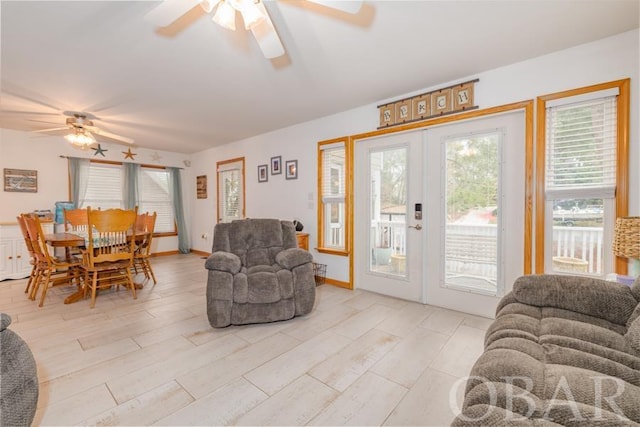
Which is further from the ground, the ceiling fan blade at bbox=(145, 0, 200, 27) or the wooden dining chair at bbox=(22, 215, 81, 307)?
the ceiling fan blade at bbox=(145, 0, 200, 27)

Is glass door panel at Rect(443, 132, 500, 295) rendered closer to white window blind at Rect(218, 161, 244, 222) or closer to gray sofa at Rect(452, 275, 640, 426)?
gray sofa at Rect(452, 275, 640, 426)

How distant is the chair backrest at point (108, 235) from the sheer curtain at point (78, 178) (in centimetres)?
253

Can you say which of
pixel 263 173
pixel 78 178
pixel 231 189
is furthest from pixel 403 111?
pixel 78 178

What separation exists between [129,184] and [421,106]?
561 cm

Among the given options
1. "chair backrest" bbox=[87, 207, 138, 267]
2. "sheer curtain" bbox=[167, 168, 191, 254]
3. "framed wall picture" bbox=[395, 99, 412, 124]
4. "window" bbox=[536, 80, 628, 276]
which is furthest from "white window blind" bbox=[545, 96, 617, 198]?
"sheer curtain" bbox=[167, 168, 191, 254]

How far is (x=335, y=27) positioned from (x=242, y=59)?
890 millimetres

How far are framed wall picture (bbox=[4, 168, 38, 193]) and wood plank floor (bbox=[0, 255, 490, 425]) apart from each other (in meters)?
2.37

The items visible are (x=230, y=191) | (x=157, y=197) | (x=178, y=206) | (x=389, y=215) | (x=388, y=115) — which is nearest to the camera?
(x=388, y=115)

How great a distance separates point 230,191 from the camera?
5.73 m

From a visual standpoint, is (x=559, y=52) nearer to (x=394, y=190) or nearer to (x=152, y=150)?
(x=394, y=190)

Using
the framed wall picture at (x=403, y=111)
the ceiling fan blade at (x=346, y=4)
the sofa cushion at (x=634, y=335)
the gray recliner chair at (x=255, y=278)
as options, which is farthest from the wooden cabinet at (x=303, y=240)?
the sofa cushion at (x=634, y=335)

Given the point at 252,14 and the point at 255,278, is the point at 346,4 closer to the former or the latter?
the point at 252,14

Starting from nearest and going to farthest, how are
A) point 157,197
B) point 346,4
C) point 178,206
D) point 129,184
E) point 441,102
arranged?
point 346,4 → point 441,102 → point 129,184 → point 157,197 → point 178,206

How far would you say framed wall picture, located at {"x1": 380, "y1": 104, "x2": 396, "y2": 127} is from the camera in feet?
10.8
